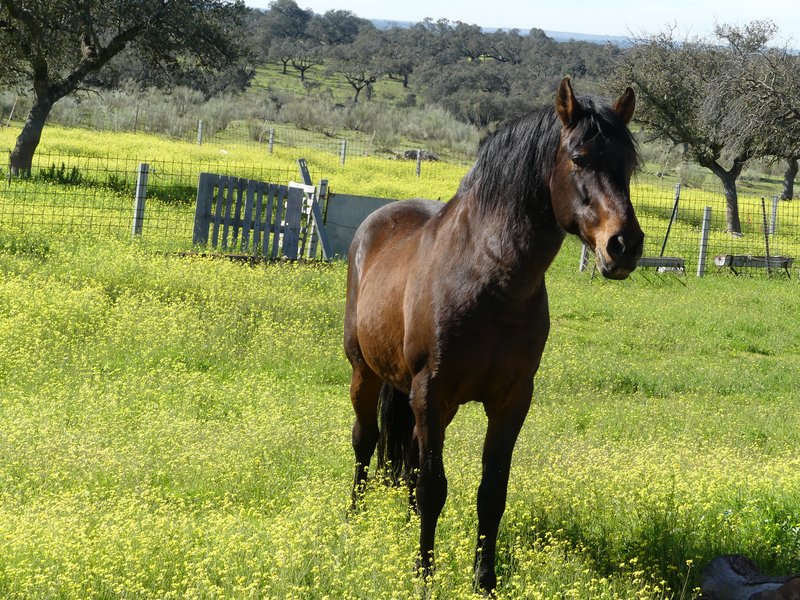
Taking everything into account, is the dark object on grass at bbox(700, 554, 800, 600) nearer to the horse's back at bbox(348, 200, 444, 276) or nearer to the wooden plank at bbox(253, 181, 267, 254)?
the horse's back at bbox(348, 200, 444, 276)

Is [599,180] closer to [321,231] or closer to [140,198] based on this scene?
[321,231]

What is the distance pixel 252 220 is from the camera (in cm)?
1638

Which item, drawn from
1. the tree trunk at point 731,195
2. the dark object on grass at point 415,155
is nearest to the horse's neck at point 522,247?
the tree trunk at point 731,195

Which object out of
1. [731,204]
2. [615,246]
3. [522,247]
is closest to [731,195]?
[731,204]

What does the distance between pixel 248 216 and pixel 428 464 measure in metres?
11.6

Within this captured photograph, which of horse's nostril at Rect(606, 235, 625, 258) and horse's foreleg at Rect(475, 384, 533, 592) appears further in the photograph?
horse's foreleg at Rect(475, 384, 533, 592)

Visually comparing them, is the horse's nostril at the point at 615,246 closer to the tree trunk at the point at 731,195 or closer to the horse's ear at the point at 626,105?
the horse's ear at the point at 626,105

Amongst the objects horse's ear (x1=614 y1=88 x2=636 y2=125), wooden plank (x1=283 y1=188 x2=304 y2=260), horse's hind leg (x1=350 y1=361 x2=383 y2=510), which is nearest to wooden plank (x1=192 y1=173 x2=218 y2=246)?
wooden plank (x1=283 y1=188 x2=304 y2=260)

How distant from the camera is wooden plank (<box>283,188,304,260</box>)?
16.0 m

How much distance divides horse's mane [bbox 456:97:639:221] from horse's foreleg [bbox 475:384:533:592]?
0.95 m

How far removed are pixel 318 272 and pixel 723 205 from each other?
25413 mm

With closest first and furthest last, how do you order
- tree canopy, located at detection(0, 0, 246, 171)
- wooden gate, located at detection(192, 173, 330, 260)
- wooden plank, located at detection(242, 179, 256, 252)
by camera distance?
wooden gate, located at detection(192, 173, 330, 260) → wooden plank, located at detection(242, 179, 256, 252) → tree canopy, located at detection(0, 0, 246, 171)

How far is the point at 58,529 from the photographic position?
4.85 meters

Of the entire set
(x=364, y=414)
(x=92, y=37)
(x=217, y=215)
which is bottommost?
(x=364, y=414)
